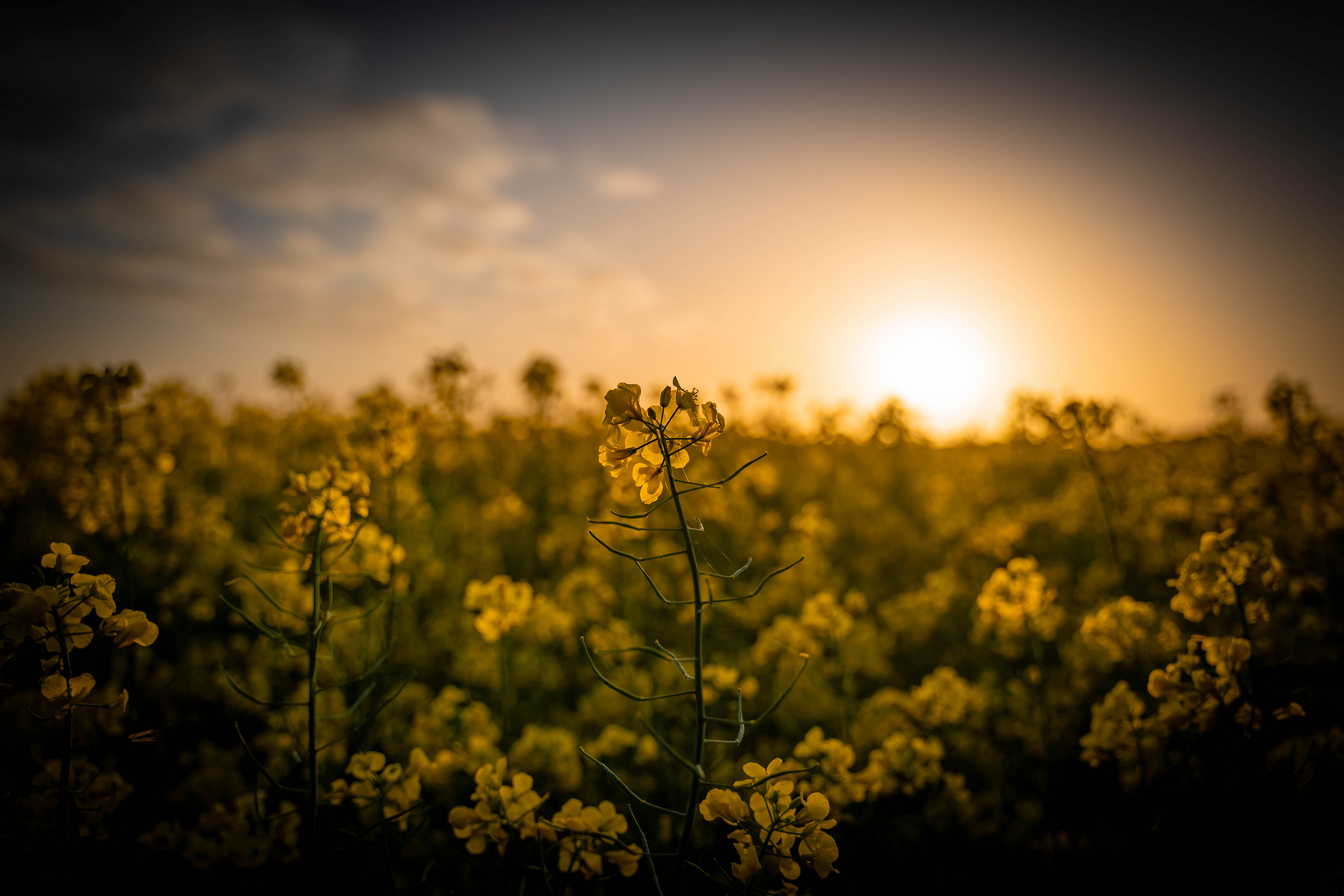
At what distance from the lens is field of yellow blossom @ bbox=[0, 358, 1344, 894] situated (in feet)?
5.90

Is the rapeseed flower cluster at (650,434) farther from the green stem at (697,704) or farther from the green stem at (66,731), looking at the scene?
the green stem at (66,731)

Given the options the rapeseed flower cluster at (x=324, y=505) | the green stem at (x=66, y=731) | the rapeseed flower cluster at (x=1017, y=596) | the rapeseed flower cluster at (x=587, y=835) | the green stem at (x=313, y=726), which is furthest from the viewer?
the rapeseed flower cluster at (x=1017, y=596)

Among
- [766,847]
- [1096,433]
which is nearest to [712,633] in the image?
[1096,433]

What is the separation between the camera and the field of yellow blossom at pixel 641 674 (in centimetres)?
180

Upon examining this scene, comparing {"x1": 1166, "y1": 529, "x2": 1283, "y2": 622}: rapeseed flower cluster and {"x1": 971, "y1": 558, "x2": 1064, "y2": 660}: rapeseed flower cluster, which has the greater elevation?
{"x1": 1166, "y1": 529, "x2": 1283, "y2": 622}: rapeseed flower cluster

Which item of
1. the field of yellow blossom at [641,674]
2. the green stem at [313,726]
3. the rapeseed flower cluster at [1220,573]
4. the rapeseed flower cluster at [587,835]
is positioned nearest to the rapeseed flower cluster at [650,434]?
the field of yellow blossom at [641,674]

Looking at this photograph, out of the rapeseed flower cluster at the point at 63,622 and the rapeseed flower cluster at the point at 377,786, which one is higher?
the rapeseed flower cluster at the point at 63,622

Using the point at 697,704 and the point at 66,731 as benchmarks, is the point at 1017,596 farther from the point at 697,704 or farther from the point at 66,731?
the point at 66,731

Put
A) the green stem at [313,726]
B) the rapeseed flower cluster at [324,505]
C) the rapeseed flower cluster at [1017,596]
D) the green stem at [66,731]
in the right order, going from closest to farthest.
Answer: the green stem at [66,731] < the green stem at [313,726] < the rapeseed flower cluster at [324,505] < the rapeseed flower cluster at [1017,596]

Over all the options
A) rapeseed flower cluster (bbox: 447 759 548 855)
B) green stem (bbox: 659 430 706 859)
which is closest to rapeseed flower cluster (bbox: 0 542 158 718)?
rapeseed flower cluster (bbox: 447 759 548 855)

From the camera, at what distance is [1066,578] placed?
5637 mm

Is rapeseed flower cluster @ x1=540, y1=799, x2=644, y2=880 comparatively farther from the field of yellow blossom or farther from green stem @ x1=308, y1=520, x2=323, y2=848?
green stem @ x1=308, y1=520, x2=323, y2=848

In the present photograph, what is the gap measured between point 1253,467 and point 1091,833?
733 cm

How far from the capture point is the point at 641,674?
3.59 m
